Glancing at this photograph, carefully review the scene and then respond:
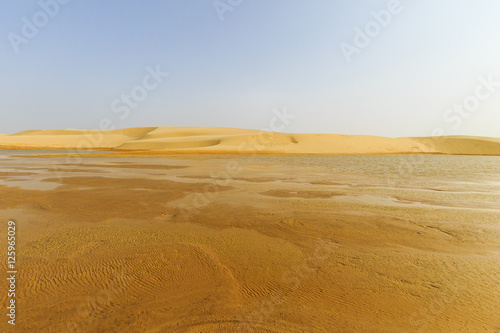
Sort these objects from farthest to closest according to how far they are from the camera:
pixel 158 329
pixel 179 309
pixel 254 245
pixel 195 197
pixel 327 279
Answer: pixel 195 197 → pixel 254 245 → pixel 327 279 → pixel 179 309 → pixel 158 329

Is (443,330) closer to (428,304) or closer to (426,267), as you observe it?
(428,304)

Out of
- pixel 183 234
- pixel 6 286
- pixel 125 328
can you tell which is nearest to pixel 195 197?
pixel 183 234

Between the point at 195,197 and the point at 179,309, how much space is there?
25.5 ft

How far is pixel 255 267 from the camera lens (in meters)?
4.83

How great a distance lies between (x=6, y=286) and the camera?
411 cm

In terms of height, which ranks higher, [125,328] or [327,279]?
[125,328]

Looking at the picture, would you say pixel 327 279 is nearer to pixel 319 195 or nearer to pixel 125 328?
pixel 125 328

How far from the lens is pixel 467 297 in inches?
153

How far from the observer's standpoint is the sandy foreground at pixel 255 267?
339 cm

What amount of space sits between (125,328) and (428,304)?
4067mm

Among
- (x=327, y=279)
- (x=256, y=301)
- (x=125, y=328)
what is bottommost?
(x=327, y=279)

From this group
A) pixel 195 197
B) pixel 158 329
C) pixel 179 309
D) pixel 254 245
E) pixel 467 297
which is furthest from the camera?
pixel 195 197

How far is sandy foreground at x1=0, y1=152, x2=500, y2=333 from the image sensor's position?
11.1ft

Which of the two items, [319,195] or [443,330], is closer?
[443,330]
